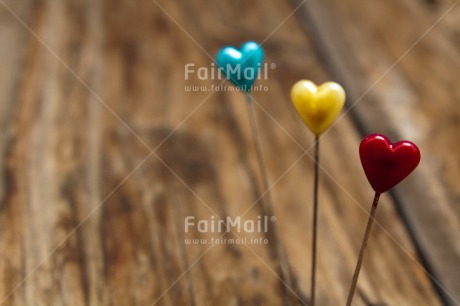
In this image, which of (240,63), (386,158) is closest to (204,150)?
(240,63)

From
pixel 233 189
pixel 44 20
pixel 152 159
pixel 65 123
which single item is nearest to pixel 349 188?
pixel 233 189

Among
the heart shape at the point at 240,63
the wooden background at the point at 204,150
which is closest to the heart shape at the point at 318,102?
the heart shape at the point at 240,63

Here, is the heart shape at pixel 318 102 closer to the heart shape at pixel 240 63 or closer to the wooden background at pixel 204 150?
the heart shape at pixel 240 63

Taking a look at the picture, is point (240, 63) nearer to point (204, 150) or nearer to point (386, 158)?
point (386, 158)

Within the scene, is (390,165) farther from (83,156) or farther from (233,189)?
(83,156)

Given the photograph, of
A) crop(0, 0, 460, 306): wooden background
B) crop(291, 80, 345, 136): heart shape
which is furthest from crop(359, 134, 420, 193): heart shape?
crop(0, 0, 460, 306): wooden background
